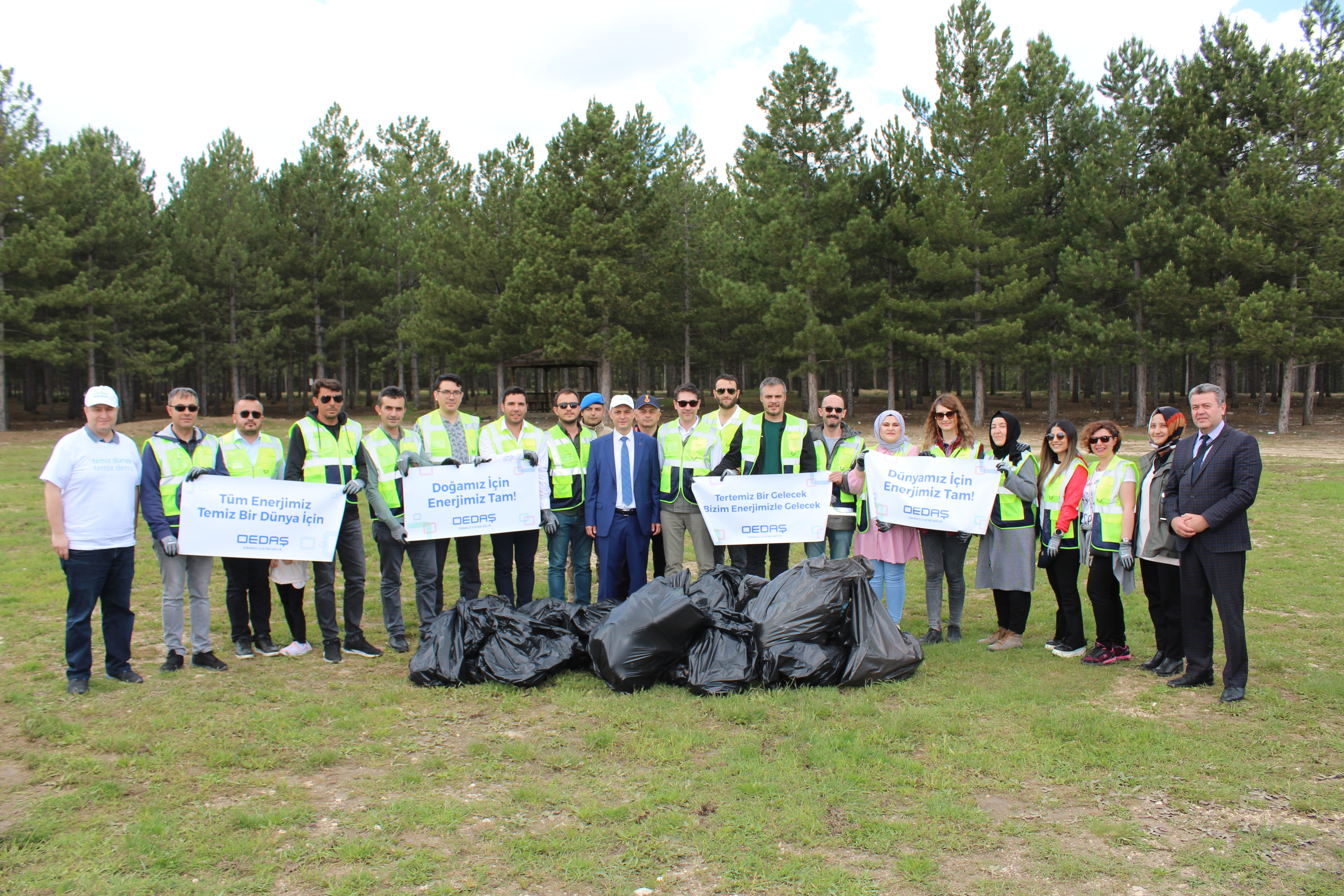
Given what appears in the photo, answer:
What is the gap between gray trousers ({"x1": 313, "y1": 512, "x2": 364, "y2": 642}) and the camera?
238 inches

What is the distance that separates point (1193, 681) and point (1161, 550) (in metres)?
0.87

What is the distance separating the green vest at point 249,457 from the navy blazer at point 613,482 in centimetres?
237

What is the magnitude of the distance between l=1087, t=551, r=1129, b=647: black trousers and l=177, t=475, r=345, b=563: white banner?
559 cm

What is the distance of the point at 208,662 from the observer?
227 inches

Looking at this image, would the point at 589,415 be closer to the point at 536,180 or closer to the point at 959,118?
the point at 959,118

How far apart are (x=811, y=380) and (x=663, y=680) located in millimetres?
26646

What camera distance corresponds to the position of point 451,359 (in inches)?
1428

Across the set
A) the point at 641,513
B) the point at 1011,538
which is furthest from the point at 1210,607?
the point at 641,513

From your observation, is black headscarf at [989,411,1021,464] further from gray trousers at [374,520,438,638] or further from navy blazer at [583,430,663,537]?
gray trousers at [374,520,438,638]

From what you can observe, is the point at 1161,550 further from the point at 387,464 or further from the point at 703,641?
the point at 387,464

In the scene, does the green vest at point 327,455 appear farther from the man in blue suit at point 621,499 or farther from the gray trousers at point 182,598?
the man in blue suit at point 621,499

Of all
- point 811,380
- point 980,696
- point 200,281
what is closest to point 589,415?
point 980,696

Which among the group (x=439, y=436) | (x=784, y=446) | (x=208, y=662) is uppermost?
(x=439, y=436)

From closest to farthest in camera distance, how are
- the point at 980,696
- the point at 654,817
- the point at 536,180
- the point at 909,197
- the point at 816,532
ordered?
the point at 654,817, the point at 980,696, the point at 816,532, the point at 909,197, the point at 536,180
